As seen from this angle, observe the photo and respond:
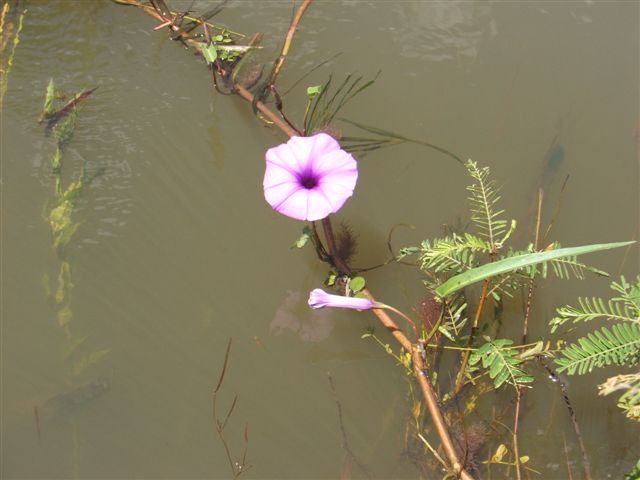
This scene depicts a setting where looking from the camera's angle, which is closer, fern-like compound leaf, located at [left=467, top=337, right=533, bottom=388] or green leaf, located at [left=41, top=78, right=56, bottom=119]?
fern-like compound leaf, located at [left=467, top=337, right=533, bottom=388]

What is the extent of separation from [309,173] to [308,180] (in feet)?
0.07

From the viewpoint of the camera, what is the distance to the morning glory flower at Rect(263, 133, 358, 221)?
191cm

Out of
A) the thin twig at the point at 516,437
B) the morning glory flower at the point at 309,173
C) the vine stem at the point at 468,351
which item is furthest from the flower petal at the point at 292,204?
the thin twig at the point at 516,437

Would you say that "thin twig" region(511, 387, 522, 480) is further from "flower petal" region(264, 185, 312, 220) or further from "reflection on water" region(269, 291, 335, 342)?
"flower petal" region(264, 185, 312, 220)

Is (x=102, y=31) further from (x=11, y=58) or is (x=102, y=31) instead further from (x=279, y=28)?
(x=279, y=28)

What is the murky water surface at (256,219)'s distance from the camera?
2.28 metres

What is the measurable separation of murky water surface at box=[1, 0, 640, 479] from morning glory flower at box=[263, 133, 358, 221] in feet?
1.39

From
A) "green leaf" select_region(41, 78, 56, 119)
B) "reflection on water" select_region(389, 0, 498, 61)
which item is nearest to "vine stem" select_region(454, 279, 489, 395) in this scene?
"reflection on water" select_region(389, 0, 498, 61)

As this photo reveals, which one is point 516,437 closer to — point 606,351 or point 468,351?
point 468,351

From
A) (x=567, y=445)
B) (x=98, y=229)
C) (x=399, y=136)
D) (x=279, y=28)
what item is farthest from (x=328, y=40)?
(x=567, y=445)

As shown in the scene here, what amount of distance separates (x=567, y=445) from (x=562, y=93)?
1262 millimetres

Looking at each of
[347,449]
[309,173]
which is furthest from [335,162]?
[347,449]

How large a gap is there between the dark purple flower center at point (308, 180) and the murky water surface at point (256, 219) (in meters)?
0.39

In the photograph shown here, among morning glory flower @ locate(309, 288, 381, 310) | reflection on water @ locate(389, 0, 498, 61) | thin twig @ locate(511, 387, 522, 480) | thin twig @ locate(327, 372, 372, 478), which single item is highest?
reflection on water @ locate(389, 0, 498, 61)
